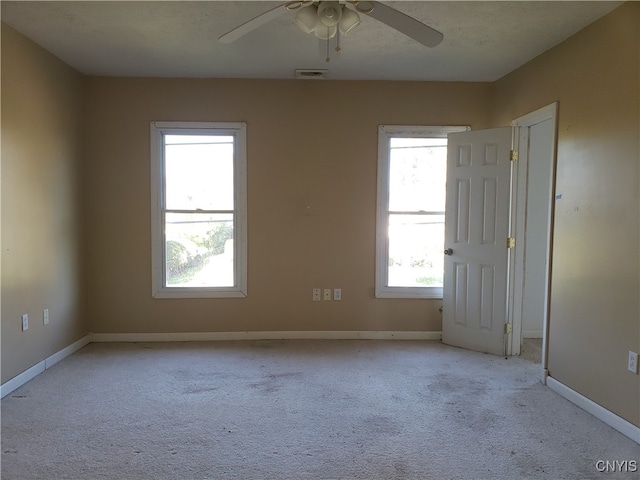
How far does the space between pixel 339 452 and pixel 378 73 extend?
3182mm

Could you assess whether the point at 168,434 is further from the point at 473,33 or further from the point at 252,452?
the point at 473,33

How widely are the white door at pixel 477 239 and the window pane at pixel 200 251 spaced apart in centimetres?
224

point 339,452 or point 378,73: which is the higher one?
point 378,73

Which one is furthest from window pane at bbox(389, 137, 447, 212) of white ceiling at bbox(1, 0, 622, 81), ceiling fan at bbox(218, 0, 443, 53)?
ceiling fan at bbox(218, 0, 443, 53)

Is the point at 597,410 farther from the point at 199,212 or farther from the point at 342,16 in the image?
the point at 199,212

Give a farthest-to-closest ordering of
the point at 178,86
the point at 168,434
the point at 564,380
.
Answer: the point at 178,86
the point at 564,380
the point at 168,434

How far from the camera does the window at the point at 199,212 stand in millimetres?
3730

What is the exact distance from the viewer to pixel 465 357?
3.41m

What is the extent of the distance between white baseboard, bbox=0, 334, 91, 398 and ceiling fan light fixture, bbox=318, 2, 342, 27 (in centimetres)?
314

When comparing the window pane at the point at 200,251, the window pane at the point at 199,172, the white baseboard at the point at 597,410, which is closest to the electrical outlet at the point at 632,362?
the white baseboard at the point at 597,410

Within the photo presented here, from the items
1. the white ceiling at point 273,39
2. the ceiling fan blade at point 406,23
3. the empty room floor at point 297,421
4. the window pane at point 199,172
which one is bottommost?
the empty room floor at point 297,421

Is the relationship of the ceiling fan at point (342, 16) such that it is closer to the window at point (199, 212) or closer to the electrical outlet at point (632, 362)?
the window at point (199, 212)

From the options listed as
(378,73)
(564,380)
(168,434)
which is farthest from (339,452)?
(378,73)

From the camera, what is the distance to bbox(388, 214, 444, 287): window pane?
12.7 feet
